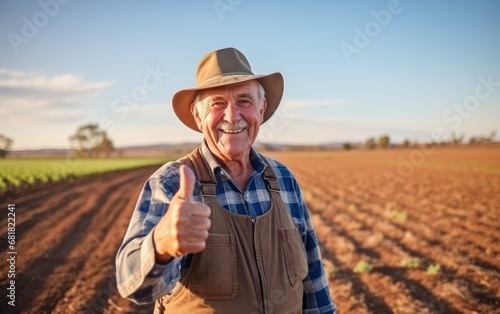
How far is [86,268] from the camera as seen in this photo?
6395mm

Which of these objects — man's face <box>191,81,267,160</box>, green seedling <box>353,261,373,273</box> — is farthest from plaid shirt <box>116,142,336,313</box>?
green seedling <box>353,261,373,273</box>

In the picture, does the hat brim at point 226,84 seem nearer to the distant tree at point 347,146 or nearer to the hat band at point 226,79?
the hat band at point 226,79

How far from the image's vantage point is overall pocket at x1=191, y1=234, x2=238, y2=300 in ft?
5.83

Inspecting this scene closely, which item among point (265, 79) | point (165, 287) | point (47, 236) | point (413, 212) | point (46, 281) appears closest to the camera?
point (165, 287)

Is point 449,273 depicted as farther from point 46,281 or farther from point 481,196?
point 481,196

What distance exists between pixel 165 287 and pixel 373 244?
695 cm

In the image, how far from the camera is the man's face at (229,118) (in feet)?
7.20

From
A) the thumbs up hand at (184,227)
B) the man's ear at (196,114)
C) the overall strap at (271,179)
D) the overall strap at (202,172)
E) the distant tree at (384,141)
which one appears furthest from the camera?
the distant tree at (384,141)

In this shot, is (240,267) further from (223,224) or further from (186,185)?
(186,185)

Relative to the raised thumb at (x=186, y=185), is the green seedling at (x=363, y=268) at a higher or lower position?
lower

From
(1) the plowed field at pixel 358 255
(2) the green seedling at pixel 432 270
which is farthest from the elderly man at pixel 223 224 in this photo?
(2) the green seedling at pixel 432 270

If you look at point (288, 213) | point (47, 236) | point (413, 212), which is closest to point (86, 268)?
point (47, 236)

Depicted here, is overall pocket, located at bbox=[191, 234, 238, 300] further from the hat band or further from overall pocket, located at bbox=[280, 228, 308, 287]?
the hat band

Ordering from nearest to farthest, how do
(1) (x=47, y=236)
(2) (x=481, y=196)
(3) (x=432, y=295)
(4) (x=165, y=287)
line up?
1. (4) (x=165, y=287)
2. (3) (x=432, y=295)
3. (1) (x=47, y=236)
4. (2) (x=481, y=196)
